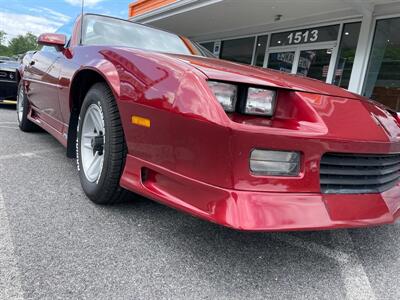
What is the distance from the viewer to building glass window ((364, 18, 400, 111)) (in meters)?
6.49

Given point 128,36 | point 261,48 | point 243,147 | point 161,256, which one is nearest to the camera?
point 243,147

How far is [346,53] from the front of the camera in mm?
7289

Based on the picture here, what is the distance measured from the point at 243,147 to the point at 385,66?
6.40 meters

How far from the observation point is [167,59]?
1773 millimetres

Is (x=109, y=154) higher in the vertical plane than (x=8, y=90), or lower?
higher

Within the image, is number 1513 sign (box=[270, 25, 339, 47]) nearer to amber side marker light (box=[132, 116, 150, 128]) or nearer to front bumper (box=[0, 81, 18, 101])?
front bumper (box=[0, 81, 18, 101])

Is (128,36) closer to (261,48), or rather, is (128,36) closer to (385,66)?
(385,66)

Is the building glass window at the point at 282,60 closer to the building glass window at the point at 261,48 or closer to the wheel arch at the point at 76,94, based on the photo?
the building glass window at the point at 261,48

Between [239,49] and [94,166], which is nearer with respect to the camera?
[94,166]

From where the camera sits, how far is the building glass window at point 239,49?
10.0 m

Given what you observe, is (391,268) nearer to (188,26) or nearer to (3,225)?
(3,225)

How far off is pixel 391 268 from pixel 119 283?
1385 mm

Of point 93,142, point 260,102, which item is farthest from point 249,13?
point 260,102

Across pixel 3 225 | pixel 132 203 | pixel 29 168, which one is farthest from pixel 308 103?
pixel 29 168
